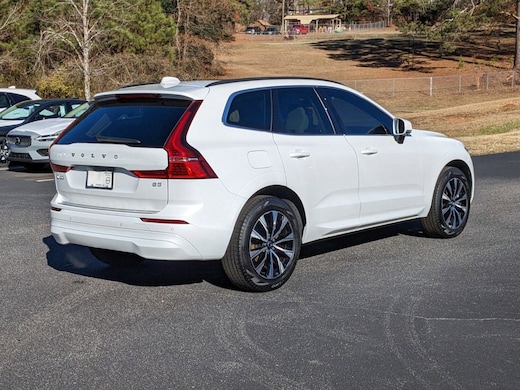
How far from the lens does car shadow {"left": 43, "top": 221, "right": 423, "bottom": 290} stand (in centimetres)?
710

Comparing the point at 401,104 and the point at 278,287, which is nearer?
the point at 278,287

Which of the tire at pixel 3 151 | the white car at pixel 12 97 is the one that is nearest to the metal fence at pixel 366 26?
the white car at pixel 12 97

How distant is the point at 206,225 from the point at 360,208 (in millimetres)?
1928

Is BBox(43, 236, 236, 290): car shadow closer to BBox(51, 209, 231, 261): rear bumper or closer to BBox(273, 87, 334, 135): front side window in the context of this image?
BBox(51, 209, 231, 261): rear bumper

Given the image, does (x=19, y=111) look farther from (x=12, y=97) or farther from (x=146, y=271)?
(x=146, y=271)

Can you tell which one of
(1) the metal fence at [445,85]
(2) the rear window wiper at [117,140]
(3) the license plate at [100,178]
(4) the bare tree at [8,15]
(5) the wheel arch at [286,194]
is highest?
(4) the bare tree at [8,15]

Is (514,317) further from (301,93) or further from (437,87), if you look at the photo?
(437,87)

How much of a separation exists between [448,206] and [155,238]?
12.4 feet

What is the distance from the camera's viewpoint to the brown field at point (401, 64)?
32812 millimetres

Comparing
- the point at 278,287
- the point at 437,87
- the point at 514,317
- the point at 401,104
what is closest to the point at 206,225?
the point at 278,287

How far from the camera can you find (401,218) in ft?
26.6

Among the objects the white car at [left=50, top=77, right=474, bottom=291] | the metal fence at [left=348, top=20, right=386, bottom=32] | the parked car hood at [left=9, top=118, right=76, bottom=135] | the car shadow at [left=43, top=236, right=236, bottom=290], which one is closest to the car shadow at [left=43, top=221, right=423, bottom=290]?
the car shadow at [left=43, top=236, right=236, bottom=290]

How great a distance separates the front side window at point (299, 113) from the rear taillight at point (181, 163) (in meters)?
0.99

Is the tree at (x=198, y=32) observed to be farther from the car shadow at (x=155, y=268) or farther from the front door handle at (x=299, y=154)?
A: the front door handle at (x=299, y=154)
